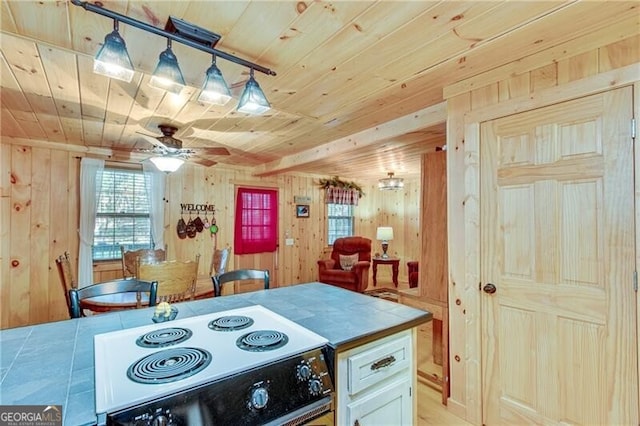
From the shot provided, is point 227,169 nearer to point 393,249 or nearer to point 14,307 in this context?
point 14,307

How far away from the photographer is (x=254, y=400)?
3.24ft

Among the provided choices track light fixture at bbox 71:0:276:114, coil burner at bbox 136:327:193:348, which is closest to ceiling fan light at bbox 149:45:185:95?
track light fixture at bbox 71:0:276:114

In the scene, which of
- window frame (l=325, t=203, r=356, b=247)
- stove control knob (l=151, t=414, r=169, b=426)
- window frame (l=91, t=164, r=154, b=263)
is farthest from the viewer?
window frame (l=325, t=203, r=356, b=247)

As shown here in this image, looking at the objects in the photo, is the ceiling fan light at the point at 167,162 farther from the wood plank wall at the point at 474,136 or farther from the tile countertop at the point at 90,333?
the wood plank wall at the point at 474,136

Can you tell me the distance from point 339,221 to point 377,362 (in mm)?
5422

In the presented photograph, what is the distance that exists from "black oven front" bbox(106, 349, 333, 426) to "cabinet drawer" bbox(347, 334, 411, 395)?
0.14m

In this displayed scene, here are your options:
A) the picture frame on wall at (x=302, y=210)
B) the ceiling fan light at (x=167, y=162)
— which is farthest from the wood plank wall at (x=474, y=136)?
the picture frame on wall at (x=302, y=210)

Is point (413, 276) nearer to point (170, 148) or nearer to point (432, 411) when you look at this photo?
point (432, 411)

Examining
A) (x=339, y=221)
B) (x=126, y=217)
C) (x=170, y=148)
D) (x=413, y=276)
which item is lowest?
(x=413, y=276)

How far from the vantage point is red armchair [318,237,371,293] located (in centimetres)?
514

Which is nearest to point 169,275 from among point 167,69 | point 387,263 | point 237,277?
point 237,277

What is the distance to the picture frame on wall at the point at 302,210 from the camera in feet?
19.2

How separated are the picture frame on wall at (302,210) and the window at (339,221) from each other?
2.05ft

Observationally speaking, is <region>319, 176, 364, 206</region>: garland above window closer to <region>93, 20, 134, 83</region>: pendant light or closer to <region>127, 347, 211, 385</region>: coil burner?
<region>93, 20, 134, 83</region>: pendant light
